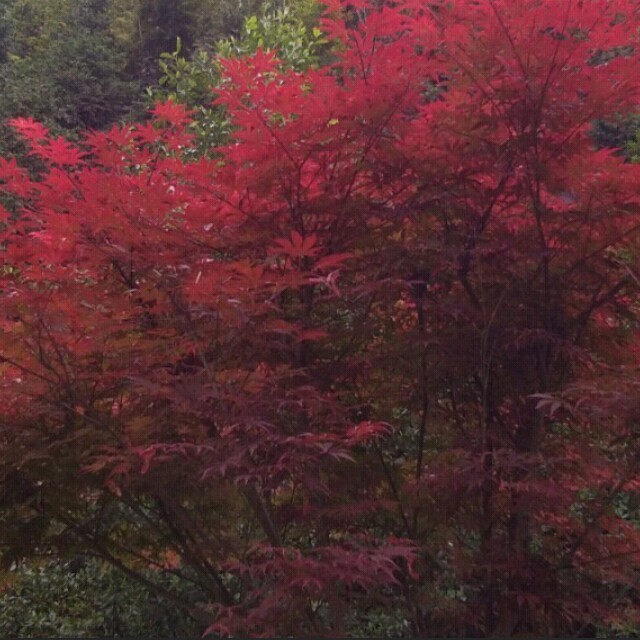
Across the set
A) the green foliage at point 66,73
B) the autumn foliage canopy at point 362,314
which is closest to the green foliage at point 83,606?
the autumn foliage canopy at point 362,314

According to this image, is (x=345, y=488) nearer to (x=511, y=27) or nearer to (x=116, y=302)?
(x=116, y=302)

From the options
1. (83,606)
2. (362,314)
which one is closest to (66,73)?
(83,606)

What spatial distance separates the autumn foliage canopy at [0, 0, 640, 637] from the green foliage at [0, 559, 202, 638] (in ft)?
7.93

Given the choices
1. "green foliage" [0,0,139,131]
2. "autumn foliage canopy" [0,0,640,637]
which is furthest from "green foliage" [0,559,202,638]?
"green foliage" [0,0,139,131]

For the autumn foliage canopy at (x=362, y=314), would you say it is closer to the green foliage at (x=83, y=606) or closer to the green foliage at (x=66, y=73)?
the green foliage at (x=83, y=606)

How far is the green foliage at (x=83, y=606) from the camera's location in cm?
512

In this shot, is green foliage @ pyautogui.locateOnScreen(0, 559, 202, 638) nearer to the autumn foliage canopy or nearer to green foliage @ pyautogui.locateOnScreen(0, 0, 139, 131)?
the autumn foliage canopy

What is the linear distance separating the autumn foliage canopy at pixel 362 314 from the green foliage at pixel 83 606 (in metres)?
2.42

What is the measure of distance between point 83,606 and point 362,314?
13.1ft

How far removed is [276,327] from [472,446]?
0.99 m

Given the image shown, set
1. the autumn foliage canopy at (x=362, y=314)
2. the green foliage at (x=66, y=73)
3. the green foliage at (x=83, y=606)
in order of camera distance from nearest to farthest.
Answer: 1. the autumn foliage canopy at (x=362, y=314)
2. the green foliage at (x=83, y=606)
3. the green foliage at (x=66, y=73)

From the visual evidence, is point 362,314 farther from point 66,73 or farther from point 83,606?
point 66,73

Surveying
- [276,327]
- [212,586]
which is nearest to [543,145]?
[276,327]

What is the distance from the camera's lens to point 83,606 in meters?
5.60
